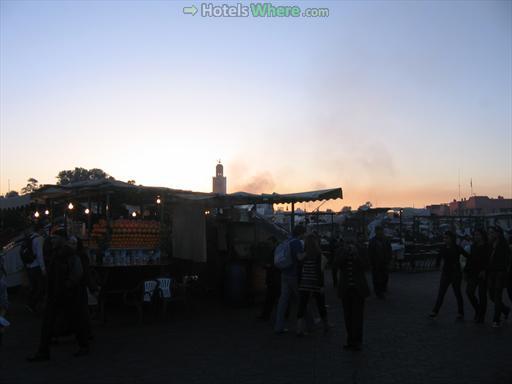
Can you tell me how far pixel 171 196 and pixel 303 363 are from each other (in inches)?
266

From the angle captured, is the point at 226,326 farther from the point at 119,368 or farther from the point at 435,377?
the point at 435,377

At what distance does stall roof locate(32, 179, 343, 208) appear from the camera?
36.3 feet

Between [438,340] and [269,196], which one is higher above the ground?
[269,196]

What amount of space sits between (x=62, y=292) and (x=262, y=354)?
115 inches

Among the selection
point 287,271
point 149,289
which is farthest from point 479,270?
point 149,289

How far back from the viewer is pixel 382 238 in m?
14.1

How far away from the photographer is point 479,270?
368 inches

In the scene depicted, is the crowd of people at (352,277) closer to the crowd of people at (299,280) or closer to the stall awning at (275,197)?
the crowd of people at (299,280)

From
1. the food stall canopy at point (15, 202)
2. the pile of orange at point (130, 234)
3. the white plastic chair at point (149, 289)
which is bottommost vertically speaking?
the white plastic chair at point (149, 289)

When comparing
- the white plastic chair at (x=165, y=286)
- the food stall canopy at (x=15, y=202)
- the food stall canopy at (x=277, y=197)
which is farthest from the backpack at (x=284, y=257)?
the food stall canopy at (x=15, y=202)

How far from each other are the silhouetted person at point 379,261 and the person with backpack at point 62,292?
836cm

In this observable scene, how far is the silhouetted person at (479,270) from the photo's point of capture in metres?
9.31

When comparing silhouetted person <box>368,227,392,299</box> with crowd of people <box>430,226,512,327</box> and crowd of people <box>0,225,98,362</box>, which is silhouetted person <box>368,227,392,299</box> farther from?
crowd of people <box>0,225,98,362</box>

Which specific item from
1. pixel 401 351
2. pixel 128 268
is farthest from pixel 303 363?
pixel 128 268
